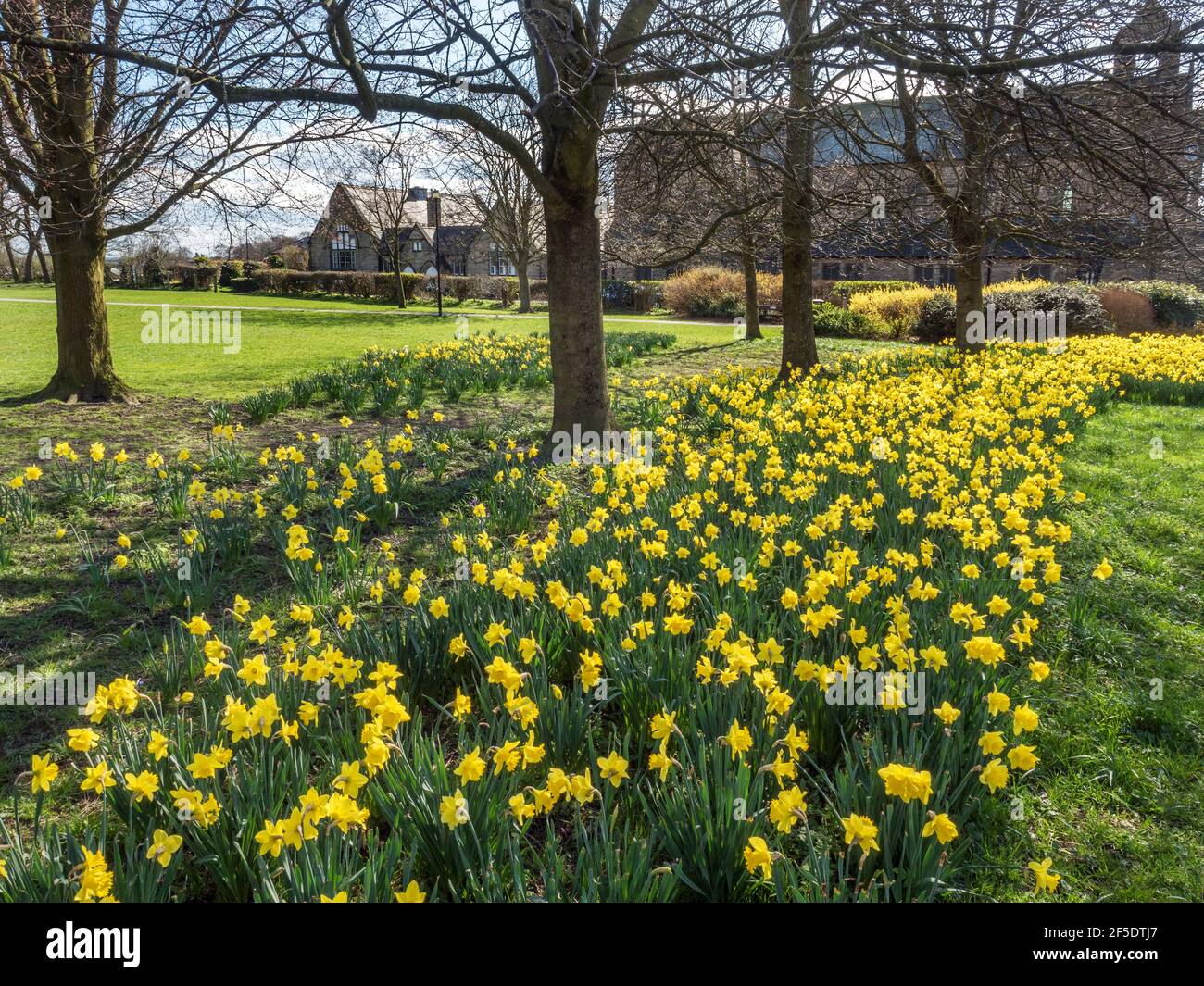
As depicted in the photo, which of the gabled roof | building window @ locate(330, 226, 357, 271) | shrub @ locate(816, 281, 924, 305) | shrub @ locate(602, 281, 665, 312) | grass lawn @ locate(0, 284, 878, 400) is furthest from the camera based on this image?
building window @ locate(330, 226, 357, 271)

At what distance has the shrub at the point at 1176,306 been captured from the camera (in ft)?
69.8

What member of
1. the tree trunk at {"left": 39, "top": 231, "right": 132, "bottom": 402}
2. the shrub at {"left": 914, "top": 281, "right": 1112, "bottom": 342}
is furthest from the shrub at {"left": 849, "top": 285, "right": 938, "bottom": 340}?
the tree trunk at {"left": 39, "top": 231, "right": 132, "bottom": 402}

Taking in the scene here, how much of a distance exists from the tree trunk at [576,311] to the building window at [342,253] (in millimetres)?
54632

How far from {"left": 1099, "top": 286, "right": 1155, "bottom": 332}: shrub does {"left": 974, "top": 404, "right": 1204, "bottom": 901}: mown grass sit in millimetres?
17486

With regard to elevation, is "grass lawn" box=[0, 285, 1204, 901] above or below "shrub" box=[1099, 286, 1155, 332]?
below

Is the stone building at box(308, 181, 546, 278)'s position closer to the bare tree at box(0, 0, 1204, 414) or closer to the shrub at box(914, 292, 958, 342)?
the shrub at box(914, 292, 958, 342)

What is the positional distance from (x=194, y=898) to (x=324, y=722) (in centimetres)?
71

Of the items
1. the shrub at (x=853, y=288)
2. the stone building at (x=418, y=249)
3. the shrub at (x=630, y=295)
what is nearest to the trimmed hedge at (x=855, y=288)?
the shrub at (x=853, y=288)

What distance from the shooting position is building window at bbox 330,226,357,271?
188 feet

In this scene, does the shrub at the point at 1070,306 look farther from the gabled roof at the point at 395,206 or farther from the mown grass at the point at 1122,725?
the mown grass at the point at 1122,725
